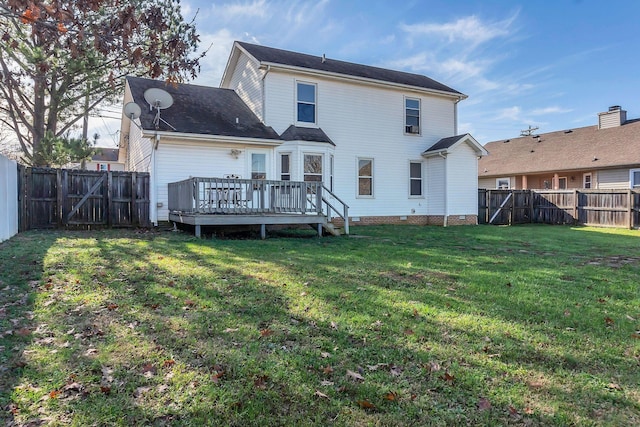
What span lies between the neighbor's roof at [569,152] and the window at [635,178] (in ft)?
1.90

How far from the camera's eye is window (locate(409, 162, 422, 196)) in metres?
17.2

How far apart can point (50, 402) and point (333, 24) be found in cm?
1460

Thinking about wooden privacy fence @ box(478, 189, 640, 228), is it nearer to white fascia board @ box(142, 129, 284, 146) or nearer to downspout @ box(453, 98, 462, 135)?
downspout @ box(453, 98, 462, 135)

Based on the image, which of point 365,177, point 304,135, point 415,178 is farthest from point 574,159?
point 304,135

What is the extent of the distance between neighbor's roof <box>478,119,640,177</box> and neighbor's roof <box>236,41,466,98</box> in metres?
7.94

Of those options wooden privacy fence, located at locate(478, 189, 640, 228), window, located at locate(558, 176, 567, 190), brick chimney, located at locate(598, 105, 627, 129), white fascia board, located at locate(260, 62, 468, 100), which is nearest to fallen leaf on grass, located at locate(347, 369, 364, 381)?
white fascia board, located at locate(260, 62, 468, 100)

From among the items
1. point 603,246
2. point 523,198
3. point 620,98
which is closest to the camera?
point 603,246

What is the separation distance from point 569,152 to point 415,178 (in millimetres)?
13653

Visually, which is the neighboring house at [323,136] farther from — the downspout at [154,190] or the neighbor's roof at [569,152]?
the neighbor's roof at [569,152]

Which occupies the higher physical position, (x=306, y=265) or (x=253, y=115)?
(x=253, y=115)

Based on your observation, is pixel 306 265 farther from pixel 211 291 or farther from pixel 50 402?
pixel 50 402

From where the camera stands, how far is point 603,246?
10.0 meters

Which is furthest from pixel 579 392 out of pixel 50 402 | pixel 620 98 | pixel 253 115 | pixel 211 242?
pixel 620 98

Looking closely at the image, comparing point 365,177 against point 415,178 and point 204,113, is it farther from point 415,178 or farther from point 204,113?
point 204,113
